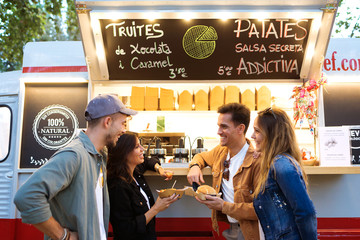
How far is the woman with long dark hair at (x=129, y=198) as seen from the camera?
2775 mm

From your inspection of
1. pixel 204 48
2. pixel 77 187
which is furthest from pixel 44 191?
pixel 204 48

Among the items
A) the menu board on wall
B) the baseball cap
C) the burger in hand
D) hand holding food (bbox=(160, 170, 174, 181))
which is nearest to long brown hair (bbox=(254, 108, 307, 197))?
the burger in hand

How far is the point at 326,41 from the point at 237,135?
1.91m

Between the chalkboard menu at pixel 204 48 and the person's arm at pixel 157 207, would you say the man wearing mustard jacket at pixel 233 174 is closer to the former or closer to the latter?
the person's arm at pixel 157 207

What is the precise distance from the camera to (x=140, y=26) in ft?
14.0

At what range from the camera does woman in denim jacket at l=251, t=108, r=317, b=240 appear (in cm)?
210

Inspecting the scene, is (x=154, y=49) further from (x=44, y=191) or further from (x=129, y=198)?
(x=44, y=191)

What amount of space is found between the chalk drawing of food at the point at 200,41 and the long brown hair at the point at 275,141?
2.16 m

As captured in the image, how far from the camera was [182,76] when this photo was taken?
15.1 feet

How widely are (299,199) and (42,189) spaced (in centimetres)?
154

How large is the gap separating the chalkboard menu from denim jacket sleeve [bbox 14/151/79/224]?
271cm

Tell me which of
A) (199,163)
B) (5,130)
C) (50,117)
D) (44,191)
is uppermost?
(50,117)

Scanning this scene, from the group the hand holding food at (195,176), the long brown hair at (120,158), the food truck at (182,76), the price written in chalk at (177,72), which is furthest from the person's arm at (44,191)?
the price written in chalk at (177,72)

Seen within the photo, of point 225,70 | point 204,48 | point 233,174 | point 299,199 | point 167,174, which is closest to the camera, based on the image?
point 299,199
